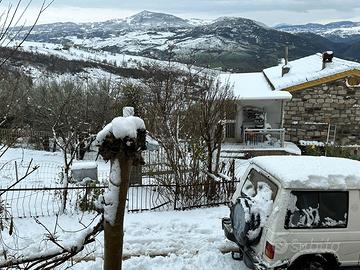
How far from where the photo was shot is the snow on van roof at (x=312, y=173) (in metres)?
5.91

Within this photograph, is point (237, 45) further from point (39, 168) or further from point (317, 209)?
point (317, 209)

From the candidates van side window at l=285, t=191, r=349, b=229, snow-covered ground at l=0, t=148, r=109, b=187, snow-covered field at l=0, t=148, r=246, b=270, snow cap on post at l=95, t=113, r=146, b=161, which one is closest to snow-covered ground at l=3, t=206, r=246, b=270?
snow-covered field at l=0, t=148, r=246, b=270

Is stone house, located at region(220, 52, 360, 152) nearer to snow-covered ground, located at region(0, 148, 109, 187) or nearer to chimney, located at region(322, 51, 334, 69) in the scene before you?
chimney, located at region(322, 51, 334, 69)

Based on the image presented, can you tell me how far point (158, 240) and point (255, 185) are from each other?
2482mm

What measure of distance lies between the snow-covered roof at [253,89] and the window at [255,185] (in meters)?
9.41

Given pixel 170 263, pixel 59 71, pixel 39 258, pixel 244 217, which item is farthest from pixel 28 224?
pixel 59 71

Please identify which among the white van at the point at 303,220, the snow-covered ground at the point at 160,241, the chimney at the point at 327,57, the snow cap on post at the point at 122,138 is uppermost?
the chimney at the point at 327,57

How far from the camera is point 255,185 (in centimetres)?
673

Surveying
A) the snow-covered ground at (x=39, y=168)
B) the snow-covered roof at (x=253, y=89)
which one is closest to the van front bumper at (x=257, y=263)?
the snow-covered ground at (x=39, y=168)

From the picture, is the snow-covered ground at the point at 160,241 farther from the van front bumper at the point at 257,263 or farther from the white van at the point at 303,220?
the white van at the point at 303,220

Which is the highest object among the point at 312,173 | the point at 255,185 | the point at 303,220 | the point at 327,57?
the point at 327,57

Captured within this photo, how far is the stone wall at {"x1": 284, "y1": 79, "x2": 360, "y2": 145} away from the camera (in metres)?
20.8

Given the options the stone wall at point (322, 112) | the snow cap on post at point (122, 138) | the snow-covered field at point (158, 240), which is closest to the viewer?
the snow cap on post at point (122, 138)

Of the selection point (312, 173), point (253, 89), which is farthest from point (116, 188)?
point (253, 89)
